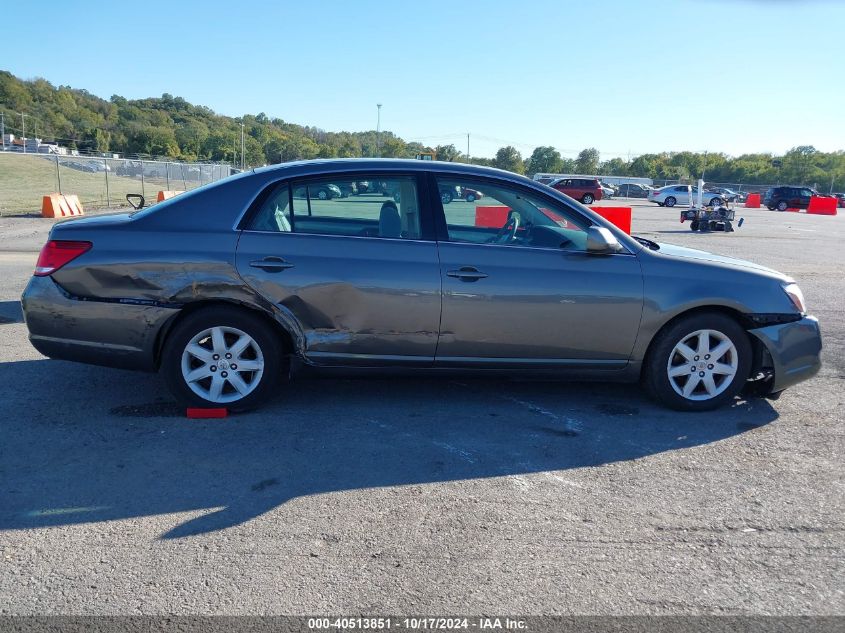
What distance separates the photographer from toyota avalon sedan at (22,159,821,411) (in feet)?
15.4

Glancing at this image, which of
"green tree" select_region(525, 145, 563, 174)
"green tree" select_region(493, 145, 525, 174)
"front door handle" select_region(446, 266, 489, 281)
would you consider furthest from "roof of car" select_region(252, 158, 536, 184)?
"green tree" select_region(525, 145, 563, 174)

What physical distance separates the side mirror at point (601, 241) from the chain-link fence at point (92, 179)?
22945 mm

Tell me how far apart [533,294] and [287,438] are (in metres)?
1.85

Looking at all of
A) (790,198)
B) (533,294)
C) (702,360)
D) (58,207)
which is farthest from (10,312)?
(790,198)

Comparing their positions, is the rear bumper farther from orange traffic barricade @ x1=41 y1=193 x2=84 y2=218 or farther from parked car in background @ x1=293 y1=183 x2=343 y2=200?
orange traffic barricade @ x1=41 y1=193 x2=84 y2=218

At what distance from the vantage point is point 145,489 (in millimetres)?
3715

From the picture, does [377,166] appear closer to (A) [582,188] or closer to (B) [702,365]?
(B) [702,365]

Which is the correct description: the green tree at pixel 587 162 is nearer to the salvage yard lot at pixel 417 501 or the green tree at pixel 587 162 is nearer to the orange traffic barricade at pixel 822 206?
the orange traffic barricade at pixel 822 206

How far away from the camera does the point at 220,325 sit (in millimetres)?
4695

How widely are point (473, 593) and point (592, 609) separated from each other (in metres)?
0.47

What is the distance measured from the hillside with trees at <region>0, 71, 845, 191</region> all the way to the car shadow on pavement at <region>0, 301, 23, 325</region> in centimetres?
7203

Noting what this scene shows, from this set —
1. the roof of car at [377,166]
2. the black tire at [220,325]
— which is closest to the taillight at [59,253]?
the black tire at [220,325]

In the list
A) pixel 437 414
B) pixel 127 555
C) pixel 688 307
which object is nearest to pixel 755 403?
pixel 688 307

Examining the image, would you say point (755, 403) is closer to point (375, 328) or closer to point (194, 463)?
point (375, 328)
